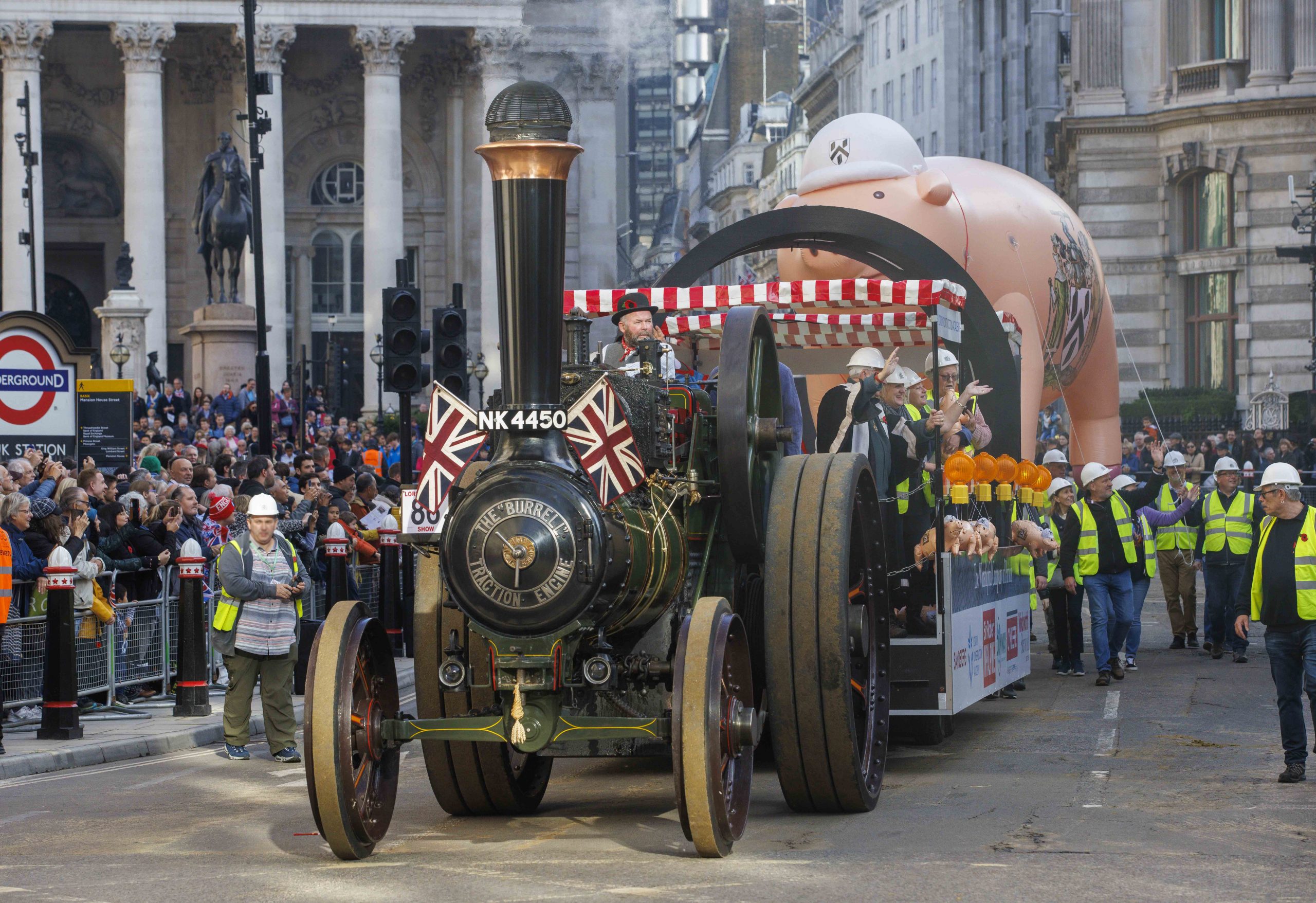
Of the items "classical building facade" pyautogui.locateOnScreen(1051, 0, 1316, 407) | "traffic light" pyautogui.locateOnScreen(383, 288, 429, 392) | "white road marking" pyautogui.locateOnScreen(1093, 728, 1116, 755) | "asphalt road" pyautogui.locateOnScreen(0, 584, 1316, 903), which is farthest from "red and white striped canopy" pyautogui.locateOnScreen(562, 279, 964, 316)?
"classical building facade" pyautogui.locateOnScreen(1051, 0, 1316, 407)

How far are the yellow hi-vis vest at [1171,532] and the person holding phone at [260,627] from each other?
9.63 m

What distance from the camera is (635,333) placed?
9992mm

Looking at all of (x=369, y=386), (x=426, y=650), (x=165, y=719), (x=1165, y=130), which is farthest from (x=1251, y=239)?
(x=426, y=650)

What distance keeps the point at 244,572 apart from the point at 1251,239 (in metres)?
32.7

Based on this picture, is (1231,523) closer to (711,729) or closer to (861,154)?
(861,154)

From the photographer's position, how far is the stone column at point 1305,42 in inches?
1601

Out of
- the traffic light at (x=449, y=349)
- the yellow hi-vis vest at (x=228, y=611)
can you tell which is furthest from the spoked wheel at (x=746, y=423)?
the traffic light at (x=449, y=349)

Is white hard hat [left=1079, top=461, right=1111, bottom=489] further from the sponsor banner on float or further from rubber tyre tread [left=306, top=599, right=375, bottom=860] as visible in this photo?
rubber tyre tread [left=306, top=599, right=375, bottom=860]

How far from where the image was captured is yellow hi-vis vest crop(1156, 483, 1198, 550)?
1938 cm

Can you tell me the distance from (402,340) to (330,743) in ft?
31.7

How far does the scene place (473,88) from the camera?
184 feet

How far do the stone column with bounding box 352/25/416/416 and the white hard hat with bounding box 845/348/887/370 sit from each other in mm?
40230

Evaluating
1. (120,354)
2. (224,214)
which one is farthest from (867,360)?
(224,214)

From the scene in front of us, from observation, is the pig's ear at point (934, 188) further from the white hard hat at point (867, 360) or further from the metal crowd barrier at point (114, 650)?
the metal crowd barrier at point (114, 650)
